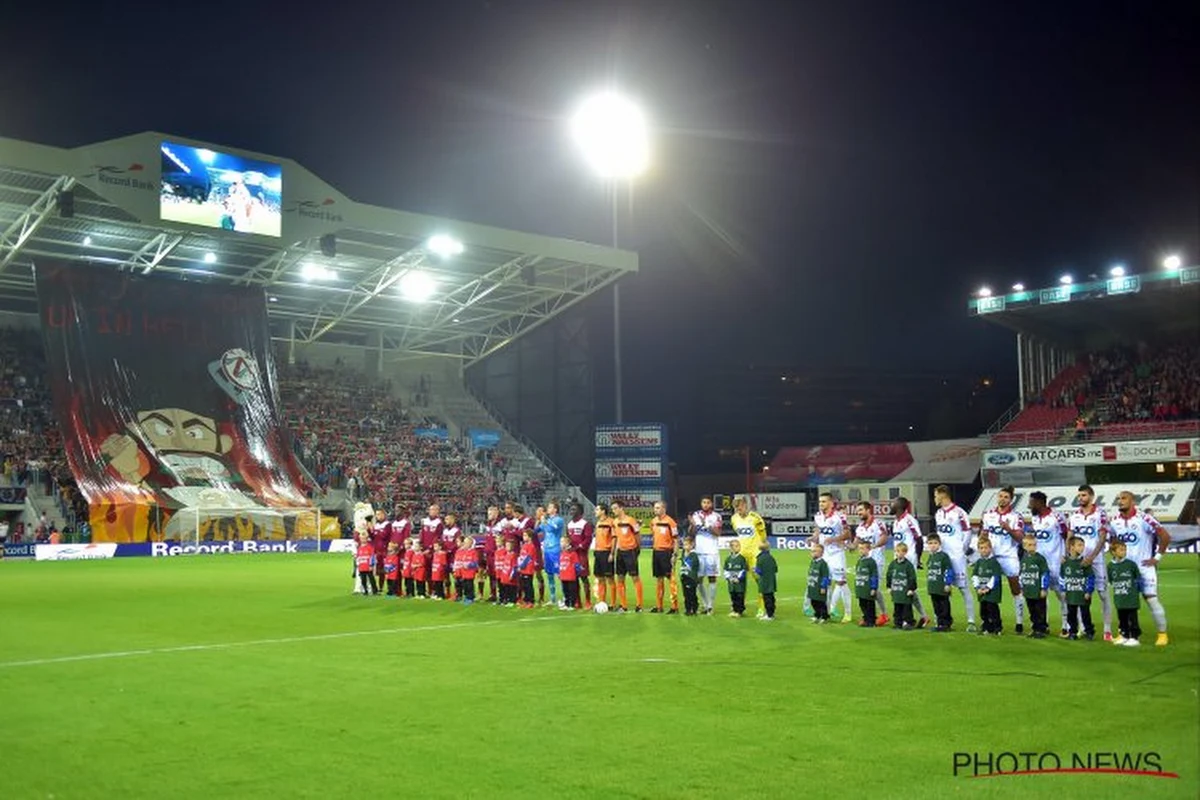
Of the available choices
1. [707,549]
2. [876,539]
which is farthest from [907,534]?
[707,549]

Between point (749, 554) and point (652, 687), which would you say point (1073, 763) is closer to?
point (652, 687)

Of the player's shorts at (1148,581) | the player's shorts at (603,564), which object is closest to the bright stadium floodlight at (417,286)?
the player's shorts at (603,564)

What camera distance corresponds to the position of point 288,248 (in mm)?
46031

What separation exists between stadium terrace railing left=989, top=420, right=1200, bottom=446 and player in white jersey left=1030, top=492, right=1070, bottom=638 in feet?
114

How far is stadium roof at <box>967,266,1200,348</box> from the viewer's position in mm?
47656

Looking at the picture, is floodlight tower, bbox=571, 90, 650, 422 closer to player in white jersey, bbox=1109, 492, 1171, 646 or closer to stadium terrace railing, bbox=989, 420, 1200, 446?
stadium terrace railing, bbox=989, 420, 1200, 446

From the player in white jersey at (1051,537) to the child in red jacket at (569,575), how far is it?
7.40 meters

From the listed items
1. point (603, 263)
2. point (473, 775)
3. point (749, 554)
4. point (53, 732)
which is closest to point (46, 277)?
point (603, 263)

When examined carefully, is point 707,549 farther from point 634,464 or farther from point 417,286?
point 417,286

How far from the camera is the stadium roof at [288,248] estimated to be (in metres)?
38.4

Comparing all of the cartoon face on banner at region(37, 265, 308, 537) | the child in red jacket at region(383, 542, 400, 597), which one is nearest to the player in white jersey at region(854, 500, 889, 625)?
the child in red jacket at region(383, 542, 400, 597)

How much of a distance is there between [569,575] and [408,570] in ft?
13.2

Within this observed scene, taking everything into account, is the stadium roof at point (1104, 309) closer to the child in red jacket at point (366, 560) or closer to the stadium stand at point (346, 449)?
the stadium stand at point (346, 449)
